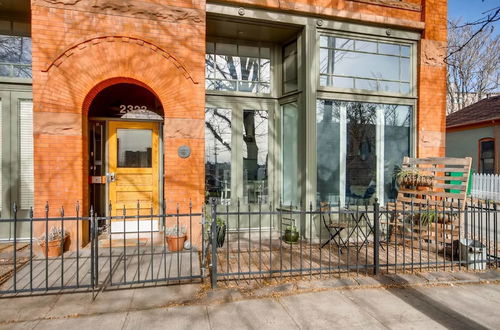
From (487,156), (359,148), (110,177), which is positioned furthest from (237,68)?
(487,156)

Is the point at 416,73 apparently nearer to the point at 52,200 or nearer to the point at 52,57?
the point at 52,57

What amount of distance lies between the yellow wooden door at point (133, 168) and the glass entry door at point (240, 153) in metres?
1.22

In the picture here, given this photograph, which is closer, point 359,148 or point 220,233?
point 220,233

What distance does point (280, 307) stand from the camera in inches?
135

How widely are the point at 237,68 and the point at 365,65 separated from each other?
3.00 m

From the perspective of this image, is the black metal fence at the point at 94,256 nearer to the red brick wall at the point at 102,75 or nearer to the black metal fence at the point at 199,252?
the black metal fence at the point at 199,252

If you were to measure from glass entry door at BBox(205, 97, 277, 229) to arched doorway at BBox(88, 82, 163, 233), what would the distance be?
3.90 ft

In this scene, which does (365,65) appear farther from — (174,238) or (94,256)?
(94,256)

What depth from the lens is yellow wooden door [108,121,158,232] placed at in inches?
236

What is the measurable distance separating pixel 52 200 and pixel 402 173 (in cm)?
678

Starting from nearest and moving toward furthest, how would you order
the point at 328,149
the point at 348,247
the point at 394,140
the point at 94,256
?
the point at 94,256, the point at 348,247, the point at 328,149, the point at 394,140

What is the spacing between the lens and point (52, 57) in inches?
199

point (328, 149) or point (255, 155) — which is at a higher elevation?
point (328, 149)

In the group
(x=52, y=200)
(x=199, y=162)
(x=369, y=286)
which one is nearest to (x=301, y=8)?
(x=199, y=162)
